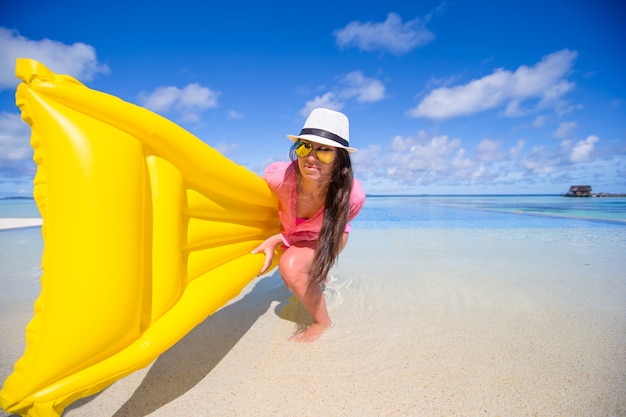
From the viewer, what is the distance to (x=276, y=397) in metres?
1.32

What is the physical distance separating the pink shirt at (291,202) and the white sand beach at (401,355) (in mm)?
608

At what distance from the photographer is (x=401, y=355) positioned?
1639 mm

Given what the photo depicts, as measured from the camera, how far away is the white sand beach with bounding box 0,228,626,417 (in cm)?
128

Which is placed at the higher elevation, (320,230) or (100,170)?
(100,170)

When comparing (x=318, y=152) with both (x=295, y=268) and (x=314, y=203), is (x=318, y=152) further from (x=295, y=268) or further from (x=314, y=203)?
(x=295, y=268)

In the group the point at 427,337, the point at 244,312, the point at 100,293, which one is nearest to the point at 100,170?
the point at 100,293

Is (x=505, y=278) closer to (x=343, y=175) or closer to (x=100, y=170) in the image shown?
(x=343, y=175)

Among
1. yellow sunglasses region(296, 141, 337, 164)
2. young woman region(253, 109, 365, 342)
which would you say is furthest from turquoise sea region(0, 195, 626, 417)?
yellow sunglasses region(296, 141, 337, 164)

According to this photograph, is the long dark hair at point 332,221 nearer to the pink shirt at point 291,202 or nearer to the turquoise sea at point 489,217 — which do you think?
the pink shirt at point 291,202

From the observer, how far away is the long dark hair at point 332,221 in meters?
1.84

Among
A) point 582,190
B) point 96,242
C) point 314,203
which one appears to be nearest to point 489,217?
point 314,203

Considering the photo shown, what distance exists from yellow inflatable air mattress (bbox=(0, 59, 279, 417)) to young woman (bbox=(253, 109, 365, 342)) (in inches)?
25.8

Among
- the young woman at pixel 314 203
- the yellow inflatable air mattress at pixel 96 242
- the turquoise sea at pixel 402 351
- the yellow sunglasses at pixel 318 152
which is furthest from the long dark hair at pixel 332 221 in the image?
the yellow inflatable air mattress at pixel 96 242

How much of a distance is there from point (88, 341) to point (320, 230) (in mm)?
1257
